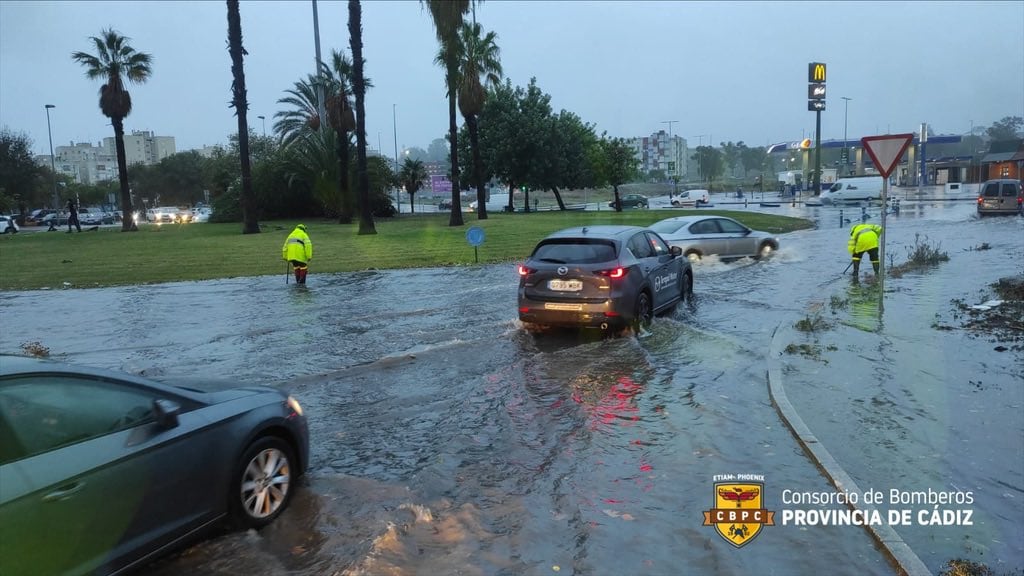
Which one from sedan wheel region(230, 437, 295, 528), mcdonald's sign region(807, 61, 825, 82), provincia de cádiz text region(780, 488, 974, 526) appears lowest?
provincia de cádiz text region(780, 488, 974, 526)

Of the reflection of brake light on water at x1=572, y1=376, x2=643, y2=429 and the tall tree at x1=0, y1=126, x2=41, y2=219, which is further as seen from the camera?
the tall tree at x1=0, y1=126, x2=41, y2=219

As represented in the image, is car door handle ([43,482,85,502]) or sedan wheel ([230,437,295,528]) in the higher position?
car door handle ([43,482,85,502])

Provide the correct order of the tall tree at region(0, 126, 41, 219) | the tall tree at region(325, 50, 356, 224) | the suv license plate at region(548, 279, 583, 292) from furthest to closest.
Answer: the tall tree at region(0, 126, 41, 219) < the tall tree at region(325, 50, 356, 224) < the suv license plate at region(548, 279, 583, 292)

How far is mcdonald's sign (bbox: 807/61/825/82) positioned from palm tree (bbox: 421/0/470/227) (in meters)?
41.9

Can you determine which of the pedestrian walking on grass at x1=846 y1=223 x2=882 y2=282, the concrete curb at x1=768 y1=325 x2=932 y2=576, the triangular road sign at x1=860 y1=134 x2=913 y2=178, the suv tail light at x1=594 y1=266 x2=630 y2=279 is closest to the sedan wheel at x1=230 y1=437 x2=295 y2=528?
the concrete curb at x1=768 y1=325 x2=932 y2=576

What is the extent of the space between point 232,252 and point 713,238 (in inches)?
660

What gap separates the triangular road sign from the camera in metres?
11.6

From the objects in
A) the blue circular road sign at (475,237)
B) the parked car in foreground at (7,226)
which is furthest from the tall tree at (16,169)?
the blue circular road sign at (475,237)

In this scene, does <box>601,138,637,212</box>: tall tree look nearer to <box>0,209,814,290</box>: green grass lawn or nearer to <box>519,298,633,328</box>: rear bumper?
<box>0,209,814,290</box>: green grass lawn

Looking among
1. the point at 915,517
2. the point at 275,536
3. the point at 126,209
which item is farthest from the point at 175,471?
the point at 126,209

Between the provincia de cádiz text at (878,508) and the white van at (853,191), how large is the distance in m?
54.8

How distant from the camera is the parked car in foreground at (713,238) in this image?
62.7 ft

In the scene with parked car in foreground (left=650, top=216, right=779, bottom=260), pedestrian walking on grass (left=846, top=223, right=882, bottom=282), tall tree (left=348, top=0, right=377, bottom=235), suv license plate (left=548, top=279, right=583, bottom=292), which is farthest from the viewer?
tall tree (left=348, top=0, right=377, bottom=235)

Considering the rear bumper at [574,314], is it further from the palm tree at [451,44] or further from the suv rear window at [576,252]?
the palm tree at [451,44]
